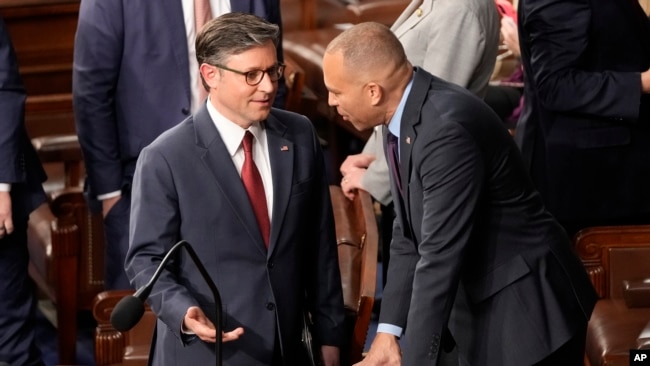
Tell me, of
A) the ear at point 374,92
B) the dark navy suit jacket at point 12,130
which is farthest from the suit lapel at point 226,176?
the dark navy suit jacket at point 12,130

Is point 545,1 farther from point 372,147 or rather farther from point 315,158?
point 315,158

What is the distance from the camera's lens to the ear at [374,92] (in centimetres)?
278

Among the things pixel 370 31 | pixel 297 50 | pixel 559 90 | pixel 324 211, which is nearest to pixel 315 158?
pixel 324 211

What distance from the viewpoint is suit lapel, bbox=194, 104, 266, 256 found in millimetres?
2930

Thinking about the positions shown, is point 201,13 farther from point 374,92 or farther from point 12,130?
point 374,92

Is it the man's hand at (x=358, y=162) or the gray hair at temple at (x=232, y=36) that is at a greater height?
the gray hair at temple at (x=232, y=36)

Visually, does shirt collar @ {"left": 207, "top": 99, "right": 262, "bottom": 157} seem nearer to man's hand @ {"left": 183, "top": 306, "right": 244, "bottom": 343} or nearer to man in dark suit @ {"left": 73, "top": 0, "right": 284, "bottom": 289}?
man's hand @ {"left": 183, "top": 306, "right": 244, "bottom": 343}

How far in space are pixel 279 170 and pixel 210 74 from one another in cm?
27

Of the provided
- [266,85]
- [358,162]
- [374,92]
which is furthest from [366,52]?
[358,162]

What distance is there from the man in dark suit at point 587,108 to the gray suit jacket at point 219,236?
1196mm

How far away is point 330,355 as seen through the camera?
3141 millimetres

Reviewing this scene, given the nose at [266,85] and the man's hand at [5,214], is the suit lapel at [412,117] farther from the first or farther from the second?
the man's hand at [5,214]

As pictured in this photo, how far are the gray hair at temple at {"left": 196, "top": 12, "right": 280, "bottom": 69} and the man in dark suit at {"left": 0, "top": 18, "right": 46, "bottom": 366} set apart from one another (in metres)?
1.10

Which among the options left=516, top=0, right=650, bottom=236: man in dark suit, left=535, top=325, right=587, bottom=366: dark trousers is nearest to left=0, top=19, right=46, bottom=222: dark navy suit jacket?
left=516, top=0, right=650, bottom=236: man in dark suit
